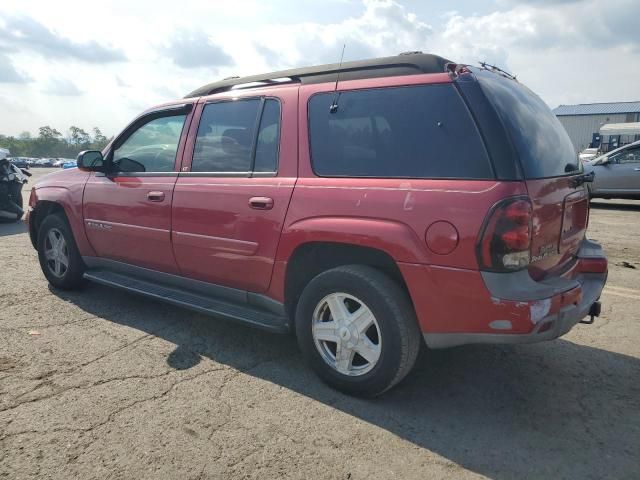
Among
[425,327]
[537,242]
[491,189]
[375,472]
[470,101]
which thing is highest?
[470,101]

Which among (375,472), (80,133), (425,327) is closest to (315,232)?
(425,327)

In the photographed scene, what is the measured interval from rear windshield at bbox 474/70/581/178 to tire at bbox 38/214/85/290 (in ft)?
13.2

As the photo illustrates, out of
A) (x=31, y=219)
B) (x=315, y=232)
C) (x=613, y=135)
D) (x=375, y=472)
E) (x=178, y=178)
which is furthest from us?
(x=613, y=135)

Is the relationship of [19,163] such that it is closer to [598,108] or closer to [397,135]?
[397,135]

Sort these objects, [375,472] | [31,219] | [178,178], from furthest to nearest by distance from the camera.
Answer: [31,219], [178,178], [375,472]

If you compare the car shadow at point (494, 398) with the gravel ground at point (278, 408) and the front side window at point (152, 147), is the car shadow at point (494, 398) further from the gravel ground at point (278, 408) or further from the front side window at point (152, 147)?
the front side window at point (152, 147)

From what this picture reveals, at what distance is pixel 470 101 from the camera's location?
8.88ft

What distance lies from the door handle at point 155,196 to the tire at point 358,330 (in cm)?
155

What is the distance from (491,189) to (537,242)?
398 mm

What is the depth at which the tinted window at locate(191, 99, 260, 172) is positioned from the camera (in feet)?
Answer: 12.0

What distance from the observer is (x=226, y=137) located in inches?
150

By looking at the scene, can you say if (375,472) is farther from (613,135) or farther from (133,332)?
(613,135)

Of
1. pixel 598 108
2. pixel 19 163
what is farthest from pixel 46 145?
pixel 598 108

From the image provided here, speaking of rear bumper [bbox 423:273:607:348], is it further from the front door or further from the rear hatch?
the front door
